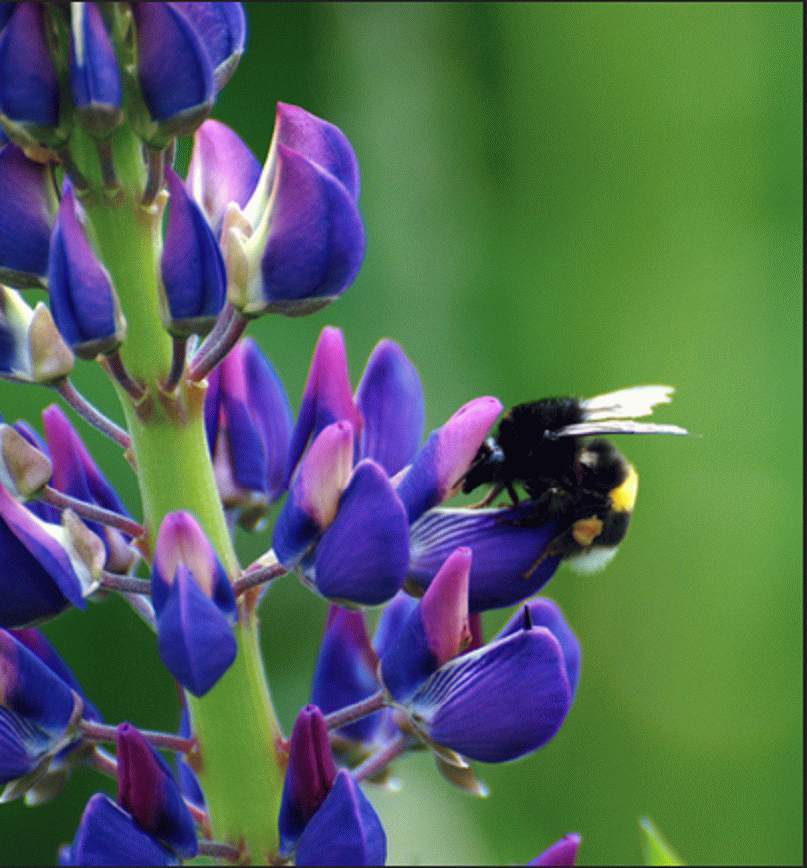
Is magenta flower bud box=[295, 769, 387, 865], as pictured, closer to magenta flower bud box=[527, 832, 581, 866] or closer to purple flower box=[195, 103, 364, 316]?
magenta flower bud box=[527, 832, 581, 866]

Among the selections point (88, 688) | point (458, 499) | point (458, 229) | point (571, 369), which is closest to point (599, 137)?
point (458, 229)

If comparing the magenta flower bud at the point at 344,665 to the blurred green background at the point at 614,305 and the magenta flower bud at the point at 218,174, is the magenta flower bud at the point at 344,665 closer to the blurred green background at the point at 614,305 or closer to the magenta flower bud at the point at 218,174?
the magenta flower bud at the point at 218,174

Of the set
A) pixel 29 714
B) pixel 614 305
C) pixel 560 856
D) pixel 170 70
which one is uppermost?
pixel 170 70

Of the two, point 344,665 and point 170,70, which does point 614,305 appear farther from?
point 170,70

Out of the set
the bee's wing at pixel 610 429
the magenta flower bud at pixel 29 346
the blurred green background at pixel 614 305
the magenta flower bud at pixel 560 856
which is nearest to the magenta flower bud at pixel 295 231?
the magenta flower bud at pixel 29 346

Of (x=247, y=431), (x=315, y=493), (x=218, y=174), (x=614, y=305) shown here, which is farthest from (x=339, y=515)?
(x=614, y=305)
